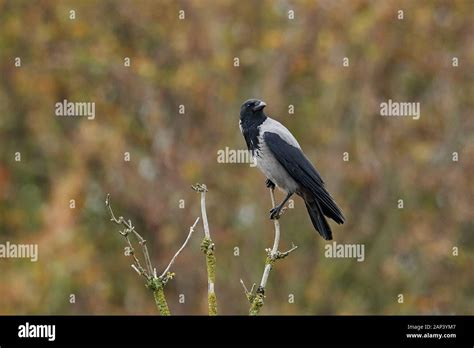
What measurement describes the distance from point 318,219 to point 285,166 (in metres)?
0.65

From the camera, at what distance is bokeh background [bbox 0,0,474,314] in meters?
17.9

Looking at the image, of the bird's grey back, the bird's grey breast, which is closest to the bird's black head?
the bird's grey back

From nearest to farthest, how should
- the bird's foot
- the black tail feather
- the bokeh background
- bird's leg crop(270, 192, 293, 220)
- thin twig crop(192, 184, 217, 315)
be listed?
thin twig crop(192, 184, 217, 315), the bird's foot, bird's leg crop(270, 192, 293, 220), the black tail feather, the bokeh background

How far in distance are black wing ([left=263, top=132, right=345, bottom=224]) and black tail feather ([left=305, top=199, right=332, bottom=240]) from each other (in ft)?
0.20

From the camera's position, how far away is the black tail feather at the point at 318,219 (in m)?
8.97

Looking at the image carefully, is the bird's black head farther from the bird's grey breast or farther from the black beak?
the bird's grey breast

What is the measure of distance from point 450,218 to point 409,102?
230cm

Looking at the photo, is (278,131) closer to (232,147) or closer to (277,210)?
(277,210)

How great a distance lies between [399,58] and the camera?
63.7ft

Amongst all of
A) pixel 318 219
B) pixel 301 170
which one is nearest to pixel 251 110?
pixel 301 170

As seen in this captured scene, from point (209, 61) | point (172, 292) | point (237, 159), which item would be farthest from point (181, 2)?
point (172, 292)

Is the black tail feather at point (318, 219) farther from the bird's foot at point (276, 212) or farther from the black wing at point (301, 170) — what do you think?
the bird's foot at point (276, 212)
